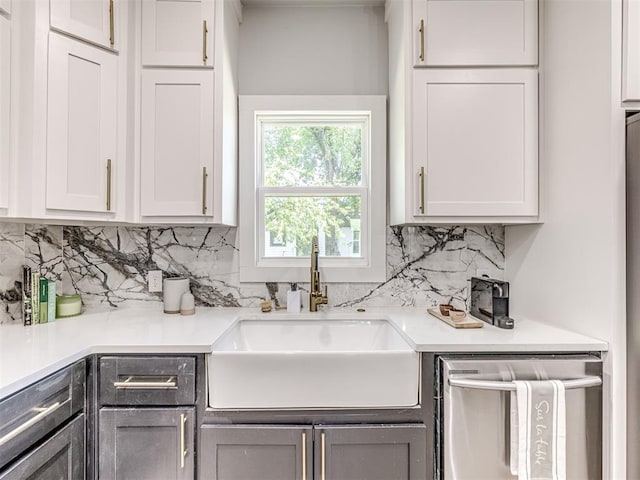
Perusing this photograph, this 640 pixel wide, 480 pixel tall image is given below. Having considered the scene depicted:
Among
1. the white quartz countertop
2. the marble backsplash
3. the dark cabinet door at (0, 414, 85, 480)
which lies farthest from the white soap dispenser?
the dark cabinet door at (0, 414, 85, 480)

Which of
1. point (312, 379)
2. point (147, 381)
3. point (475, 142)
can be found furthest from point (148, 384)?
point (475, 142)

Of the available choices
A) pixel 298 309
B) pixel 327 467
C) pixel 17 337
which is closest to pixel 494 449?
pixel 327 467

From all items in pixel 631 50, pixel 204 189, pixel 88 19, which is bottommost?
pixel 204 189

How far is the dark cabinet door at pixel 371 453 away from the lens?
1.31 meters

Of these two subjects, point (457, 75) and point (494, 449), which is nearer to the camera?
point (494, 449)

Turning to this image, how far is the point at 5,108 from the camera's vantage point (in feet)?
4.52

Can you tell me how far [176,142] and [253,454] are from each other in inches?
53.3

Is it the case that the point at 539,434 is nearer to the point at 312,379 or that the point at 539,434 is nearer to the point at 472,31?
the point at 312,379

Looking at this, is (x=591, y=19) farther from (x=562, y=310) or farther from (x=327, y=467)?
(x=327, y=467)

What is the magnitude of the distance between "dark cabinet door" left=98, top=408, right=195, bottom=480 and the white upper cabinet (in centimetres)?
199

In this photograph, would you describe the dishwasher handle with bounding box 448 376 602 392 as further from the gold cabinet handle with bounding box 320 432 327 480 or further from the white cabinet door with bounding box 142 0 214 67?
the white cabinet door with bounding box 142 0 214 67

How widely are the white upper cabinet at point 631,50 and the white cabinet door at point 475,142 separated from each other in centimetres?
40

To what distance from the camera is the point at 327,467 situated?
131 centimetres

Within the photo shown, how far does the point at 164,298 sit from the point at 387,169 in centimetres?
139
